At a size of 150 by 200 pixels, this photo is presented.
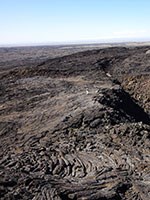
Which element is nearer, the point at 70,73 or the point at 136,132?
the point at 136,132

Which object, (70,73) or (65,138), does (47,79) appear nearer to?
(70,73)

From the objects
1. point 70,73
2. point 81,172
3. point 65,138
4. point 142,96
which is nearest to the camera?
point 81,172

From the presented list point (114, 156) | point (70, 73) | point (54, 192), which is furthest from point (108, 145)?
point (70, 73)

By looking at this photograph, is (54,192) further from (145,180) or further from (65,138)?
(65,138)

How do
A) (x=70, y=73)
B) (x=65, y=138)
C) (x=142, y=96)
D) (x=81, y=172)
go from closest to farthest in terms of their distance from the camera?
(x=81, y=172), (x=65, y=138), (x=142, y=96), (x=70, y=73)

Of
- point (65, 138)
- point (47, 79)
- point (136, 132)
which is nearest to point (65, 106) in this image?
point (65, 138)

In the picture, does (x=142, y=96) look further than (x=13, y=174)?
Yes
